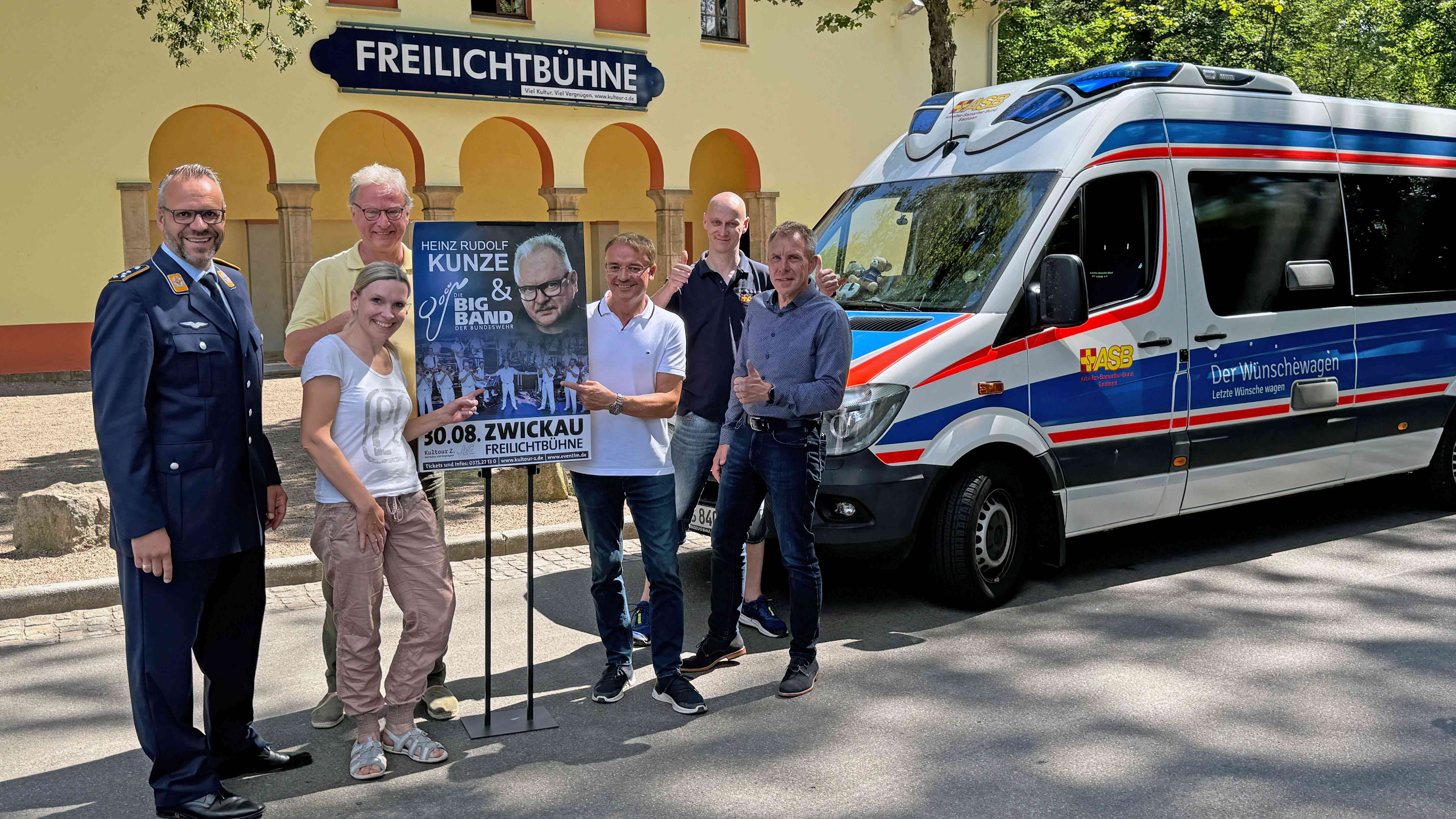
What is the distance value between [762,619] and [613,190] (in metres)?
20.7

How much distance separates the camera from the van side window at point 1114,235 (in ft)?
21.1

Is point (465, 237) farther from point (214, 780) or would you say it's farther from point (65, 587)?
point (65, 587)

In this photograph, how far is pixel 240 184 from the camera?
70.6 feet

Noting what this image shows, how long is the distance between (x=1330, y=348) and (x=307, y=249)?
14.9 metres

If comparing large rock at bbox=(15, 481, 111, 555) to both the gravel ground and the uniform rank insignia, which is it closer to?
the gravel ground

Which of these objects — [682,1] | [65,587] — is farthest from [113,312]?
[682,1]

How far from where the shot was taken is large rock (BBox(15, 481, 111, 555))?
7316mm

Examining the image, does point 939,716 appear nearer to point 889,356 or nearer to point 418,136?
point 889,356

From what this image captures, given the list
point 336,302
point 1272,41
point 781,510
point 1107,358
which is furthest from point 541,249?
point 1272,41

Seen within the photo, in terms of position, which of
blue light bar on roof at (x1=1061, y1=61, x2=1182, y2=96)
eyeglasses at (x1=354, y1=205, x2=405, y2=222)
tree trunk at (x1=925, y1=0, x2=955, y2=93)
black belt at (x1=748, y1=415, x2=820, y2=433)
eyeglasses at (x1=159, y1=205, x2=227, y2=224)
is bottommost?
black belt at (x1=748, y1=415, x2=820, y2=433)

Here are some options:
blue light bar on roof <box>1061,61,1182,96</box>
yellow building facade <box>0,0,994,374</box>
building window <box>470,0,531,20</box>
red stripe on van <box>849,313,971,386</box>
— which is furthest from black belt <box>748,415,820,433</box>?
building window <box>470,0,531,20</box>

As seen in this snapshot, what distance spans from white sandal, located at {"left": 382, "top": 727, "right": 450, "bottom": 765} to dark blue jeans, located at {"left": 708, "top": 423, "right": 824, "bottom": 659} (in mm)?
1065

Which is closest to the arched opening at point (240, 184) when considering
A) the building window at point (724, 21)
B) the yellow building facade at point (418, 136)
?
the yellow building facade at point (418, 136)

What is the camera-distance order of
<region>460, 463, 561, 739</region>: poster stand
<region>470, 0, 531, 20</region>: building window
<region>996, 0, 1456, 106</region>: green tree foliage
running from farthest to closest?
<region>996, 0, 1456, 106</region>: green tree foliage < <region>470, 0, 531, 20</region>: building window < <region>460, 463, 561, 739</region>: poster stand
